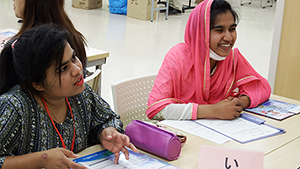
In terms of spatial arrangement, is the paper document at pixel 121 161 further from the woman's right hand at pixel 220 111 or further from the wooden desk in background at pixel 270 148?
the woman's right hand at pixel 220 111

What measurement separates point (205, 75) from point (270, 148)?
0.55 meters

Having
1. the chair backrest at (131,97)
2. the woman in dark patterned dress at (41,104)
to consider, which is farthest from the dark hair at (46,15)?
the woman in dark patterned dress at (41,104)

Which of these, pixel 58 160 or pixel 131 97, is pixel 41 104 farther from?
pixel 131 97

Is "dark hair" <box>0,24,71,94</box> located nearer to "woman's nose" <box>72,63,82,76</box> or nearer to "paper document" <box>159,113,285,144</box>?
"woman's nose" <box>72,63,82,76</box>

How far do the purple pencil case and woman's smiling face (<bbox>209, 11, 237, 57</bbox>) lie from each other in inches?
26.5

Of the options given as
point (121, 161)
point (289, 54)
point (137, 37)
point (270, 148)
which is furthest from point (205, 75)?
point (137, 37)

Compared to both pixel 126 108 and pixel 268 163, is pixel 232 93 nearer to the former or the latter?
pixel 126 108

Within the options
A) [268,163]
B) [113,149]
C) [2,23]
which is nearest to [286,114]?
[268,163]

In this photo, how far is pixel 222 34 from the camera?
181 cm

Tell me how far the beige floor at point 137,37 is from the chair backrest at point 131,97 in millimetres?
1475

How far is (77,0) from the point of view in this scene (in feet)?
25.9

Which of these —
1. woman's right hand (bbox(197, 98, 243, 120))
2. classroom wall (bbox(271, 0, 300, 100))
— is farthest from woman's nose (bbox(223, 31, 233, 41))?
classroom wall (bbox(271, 0, 300, 100))

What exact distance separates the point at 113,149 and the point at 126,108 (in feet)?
2.09

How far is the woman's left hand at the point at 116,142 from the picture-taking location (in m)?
1.24
